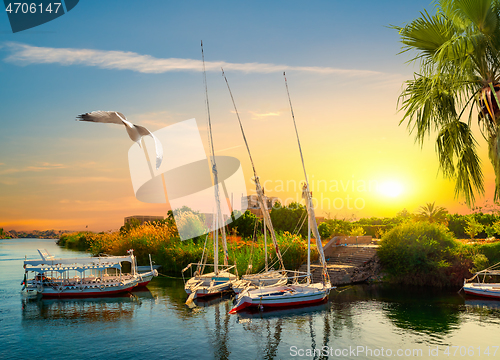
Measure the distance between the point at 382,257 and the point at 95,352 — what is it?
30233mm

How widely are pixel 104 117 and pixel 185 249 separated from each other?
2976 cm

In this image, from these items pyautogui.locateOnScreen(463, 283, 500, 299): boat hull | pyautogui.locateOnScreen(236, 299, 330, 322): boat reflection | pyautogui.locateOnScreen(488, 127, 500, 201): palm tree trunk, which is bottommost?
pyautogui.locateOnScreen(463, 283, 500, 299): boat hull

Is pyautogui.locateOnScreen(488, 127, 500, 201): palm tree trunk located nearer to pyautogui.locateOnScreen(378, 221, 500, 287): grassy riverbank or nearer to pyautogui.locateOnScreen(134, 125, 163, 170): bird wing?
pyautogui.locateOnScreen(134, 125, 163, 170): bird wing

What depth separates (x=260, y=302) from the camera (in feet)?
92.4

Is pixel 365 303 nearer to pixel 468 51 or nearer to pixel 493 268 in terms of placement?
pixel 493 268

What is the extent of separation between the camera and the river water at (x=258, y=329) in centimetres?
1941

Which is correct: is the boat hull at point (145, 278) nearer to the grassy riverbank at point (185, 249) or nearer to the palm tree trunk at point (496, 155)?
the grassy riverbank at point (185, 249)

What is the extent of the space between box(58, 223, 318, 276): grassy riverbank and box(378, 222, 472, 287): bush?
8409mm

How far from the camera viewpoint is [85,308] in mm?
31094

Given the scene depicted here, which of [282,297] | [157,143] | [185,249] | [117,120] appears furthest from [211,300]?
[185,249]

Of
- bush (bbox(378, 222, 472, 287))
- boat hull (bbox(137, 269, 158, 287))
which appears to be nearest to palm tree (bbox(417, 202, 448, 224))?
bush (bbox(378, 222, 472, 287))

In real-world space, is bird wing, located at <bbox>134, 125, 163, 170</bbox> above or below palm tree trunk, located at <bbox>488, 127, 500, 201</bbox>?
above

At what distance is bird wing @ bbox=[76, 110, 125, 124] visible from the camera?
2532cm

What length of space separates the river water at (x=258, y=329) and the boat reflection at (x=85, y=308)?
0.08m
